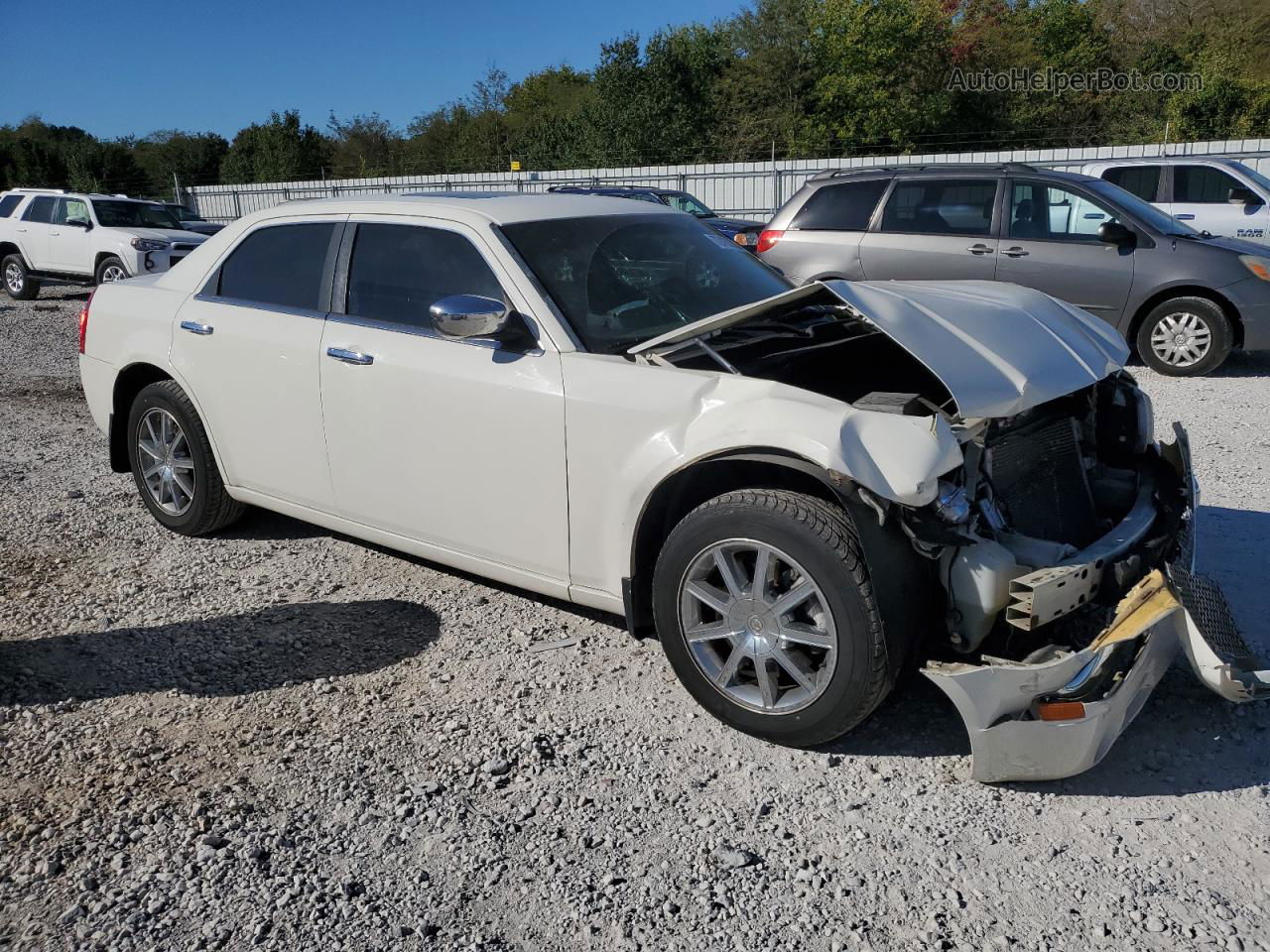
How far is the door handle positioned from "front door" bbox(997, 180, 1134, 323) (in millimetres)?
6825

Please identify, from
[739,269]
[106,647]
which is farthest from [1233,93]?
[106,647]

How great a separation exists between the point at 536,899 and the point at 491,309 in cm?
197

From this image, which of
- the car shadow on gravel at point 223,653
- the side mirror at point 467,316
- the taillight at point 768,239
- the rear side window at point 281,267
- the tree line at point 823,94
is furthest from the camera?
the tree line at point 823,94

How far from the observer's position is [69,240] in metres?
16.2

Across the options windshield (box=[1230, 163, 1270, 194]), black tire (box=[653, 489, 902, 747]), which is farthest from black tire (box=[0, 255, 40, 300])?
windshield (box=[1230, 163, 1270, 194])

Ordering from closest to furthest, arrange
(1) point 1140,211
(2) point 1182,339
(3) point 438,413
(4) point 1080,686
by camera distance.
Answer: (4) point 1080,686, (3) point 438,413, (2) point 1182,339, (1) point 1140,211

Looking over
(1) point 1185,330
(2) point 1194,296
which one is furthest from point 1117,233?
(1) point 1185,330

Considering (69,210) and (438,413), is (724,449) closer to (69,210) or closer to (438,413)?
(438,413)

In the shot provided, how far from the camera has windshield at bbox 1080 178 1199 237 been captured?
29.7 ft

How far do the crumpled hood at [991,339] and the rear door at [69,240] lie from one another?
616 inches

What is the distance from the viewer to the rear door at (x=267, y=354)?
444 centimetres

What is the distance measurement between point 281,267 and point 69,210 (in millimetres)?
14268

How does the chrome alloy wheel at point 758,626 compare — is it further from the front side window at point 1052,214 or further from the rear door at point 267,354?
the front side window at point 1052,214

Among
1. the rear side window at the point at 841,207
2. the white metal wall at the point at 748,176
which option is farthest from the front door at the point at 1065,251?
the white metal wall at the point at 748,176
